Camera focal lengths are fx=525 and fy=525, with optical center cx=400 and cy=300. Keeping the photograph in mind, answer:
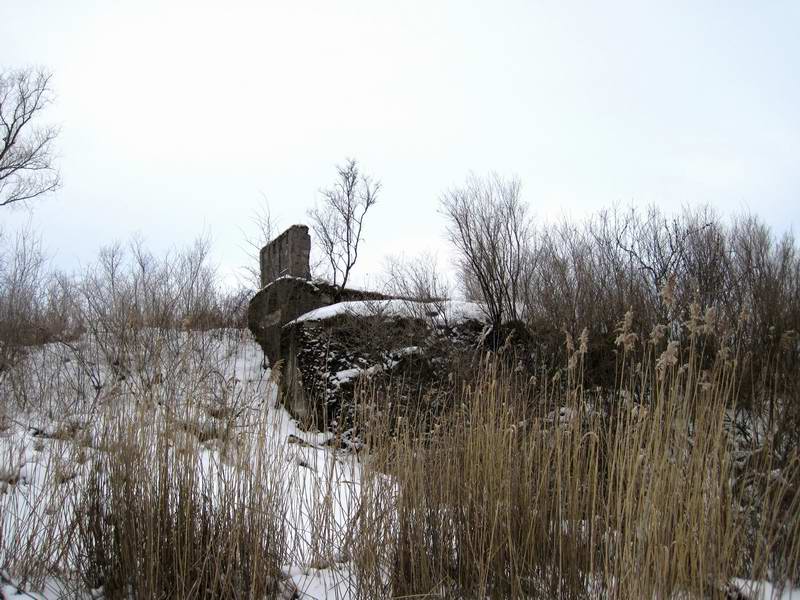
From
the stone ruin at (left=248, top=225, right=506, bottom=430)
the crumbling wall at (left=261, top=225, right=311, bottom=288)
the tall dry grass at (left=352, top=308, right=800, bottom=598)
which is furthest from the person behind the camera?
the crumbling wall at (left=261, top=225, right=311, bottom=288)

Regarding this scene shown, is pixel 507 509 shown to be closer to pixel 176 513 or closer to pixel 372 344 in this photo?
pixel 176 513

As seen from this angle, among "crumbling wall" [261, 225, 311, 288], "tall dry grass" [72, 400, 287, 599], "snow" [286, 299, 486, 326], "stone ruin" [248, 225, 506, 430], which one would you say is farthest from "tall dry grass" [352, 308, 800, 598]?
"crumbling wall" [261, 225, 311, 288]

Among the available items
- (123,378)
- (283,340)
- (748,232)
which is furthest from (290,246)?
(123,378)

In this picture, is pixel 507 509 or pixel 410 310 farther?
pixel 410 310

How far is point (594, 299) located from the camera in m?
6.91

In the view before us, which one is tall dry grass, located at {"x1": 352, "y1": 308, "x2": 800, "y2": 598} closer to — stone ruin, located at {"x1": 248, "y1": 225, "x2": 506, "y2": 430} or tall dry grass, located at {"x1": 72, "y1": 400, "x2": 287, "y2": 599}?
tall dry grass, located at {"x1": 72, "y1": 400, "x2": 287, "y2": 599}

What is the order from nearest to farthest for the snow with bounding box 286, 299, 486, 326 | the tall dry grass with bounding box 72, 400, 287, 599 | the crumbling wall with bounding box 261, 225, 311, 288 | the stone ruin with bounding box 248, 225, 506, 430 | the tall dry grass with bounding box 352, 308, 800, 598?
the tall dry grass with bounding box 352, 308, 800, 598
the tall dry grass with bounding box 72, 400, 287, 599
the stone ruin with bounding box 248, 225, 506, 430
the snow with bounding box 286, 299, 486, 326
the crumbling wall with bounding box 261, 225, 311, 288

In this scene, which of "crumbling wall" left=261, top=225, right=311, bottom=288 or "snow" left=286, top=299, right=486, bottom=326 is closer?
"snow" left=286, top=299, right=486, bottom=326

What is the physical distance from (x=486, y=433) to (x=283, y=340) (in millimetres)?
7030

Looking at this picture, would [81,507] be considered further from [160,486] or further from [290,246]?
[290,246]

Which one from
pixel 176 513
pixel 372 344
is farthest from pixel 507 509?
pixel 372 344

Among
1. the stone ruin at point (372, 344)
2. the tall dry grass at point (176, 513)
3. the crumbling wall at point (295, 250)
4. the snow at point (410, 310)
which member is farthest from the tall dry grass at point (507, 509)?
the crumbling wall at point (295, 250)

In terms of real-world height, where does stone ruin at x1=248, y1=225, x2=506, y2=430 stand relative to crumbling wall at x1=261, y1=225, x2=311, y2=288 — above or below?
below

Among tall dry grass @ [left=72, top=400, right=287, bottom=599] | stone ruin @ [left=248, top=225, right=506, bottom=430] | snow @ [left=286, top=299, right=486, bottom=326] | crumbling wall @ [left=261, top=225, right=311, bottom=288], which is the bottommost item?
tall dry grass @ [left=72, top=400, right=287, bottom=599]
